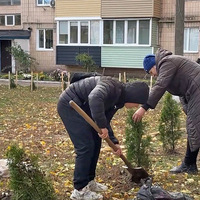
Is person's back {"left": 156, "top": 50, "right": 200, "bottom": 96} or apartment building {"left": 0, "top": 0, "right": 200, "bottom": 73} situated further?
apartment building {"left": 0, "top": 0, "right": 200, "bottom": 73}

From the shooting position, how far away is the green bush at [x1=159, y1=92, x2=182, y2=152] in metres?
5.77

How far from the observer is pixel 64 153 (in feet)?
20.4

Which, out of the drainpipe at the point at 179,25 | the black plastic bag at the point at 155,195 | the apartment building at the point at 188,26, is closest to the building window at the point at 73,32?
the apartment building at the point at 188,26

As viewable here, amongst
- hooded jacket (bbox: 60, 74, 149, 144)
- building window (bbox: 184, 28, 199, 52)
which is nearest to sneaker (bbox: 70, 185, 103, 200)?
hooded jacket (bbox: 60, 74, 149, 144)

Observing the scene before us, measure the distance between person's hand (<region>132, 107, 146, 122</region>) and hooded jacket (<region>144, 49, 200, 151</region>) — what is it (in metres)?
0.07

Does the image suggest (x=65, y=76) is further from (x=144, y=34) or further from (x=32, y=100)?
(x=32, y=100)

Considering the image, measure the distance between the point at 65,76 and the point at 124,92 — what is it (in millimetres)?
16326

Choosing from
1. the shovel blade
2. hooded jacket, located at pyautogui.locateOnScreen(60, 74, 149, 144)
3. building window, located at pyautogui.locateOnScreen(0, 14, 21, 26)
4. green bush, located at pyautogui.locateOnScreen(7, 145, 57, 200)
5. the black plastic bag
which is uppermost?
building window, located at pyautogui.locateOnScreen(0, 14, 21, 26)

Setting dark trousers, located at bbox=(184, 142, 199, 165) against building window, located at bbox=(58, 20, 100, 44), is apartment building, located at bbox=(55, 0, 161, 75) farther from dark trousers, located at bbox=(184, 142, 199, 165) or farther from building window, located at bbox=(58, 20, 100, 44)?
dark trousers, located at bbox=(184, 142, 199, 165)

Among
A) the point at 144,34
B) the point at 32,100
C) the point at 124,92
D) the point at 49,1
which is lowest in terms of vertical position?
the point at 32,100

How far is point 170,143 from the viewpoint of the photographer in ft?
19.3

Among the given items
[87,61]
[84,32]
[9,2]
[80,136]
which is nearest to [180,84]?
[80,136]

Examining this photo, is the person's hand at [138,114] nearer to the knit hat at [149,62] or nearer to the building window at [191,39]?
the knit hat at [149,62]

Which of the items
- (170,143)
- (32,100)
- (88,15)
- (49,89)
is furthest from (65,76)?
(170,143)
